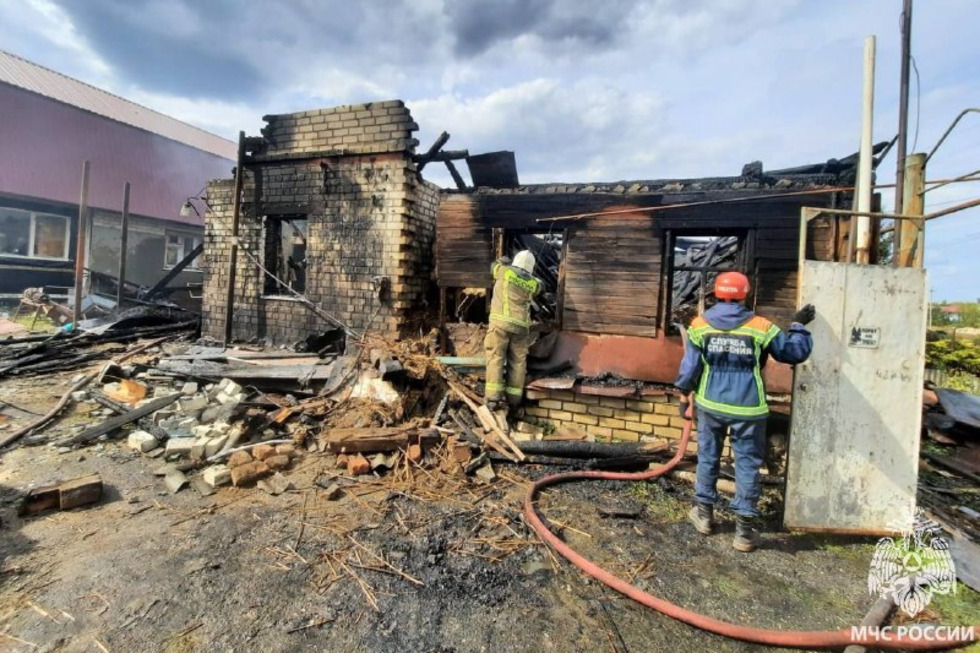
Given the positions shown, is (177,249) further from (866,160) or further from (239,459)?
(866,160)

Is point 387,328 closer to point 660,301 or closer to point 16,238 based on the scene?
point 660,301

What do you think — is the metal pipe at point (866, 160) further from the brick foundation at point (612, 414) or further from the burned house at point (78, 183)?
the burned house at point (78, 183)

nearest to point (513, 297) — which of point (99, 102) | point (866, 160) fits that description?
point (866, 160)

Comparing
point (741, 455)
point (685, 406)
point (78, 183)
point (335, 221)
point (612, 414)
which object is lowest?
point (612, 414)

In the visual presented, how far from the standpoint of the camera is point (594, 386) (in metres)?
5.73

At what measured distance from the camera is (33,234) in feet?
49.2

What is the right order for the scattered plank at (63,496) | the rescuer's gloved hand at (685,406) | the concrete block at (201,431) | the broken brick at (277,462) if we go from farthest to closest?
the concrete block at (201,431), the broken brick at (277,462), the rescuer's gloved hand at (685,406), the scattered plank at (63,496)

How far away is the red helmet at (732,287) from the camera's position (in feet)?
11.7

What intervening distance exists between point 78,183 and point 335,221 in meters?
15.2

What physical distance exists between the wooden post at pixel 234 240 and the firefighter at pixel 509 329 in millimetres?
5177

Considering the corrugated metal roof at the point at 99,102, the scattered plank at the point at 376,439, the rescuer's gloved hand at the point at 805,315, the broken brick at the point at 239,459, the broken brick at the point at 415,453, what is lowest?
the broken brick at the point at 239,459

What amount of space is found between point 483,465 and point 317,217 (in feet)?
17.4

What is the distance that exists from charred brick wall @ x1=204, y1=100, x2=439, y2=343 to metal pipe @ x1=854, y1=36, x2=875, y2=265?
566 centimetres

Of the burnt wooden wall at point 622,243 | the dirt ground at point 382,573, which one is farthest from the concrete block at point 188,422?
the burnt wooden wall at point 622,243
